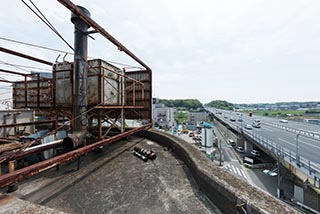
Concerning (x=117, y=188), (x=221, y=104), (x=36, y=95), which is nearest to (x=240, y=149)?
(x=117, y=188)

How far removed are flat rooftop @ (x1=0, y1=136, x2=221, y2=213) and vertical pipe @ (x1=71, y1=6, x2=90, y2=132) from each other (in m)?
1.43

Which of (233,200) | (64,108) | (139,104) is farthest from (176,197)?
(139,104)

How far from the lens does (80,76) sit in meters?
4.56

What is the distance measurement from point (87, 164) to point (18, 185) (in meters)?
1.60

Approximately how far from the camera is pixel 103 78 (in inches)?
196

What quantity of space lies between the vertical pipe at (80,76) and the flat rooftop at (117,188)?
1.43 m

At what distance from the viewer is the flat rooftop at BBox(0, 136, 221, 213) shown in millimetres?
2794

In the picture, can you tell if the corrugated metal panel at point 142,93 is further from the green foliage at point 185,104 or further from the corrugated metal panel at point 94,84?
the green foliage at point 185,104

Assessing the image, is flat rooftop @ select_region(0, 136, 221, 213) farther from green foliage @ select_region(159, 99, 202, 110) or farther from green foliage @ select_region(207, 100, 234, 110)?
green foliage @ select_region(207, 100, 234, 110)

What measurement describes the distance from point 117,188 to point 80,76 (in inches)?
135

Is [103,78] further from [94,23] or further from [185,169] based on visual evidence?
[185,169]

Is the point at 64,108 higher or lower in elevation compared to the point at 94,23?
lower

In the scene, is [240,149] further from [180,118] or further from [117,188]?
[180,118]

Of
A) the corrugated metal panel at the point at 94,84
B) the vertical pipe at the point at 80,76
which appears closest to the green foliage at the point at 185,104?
the corrugated metal panel at the point at 94,84
